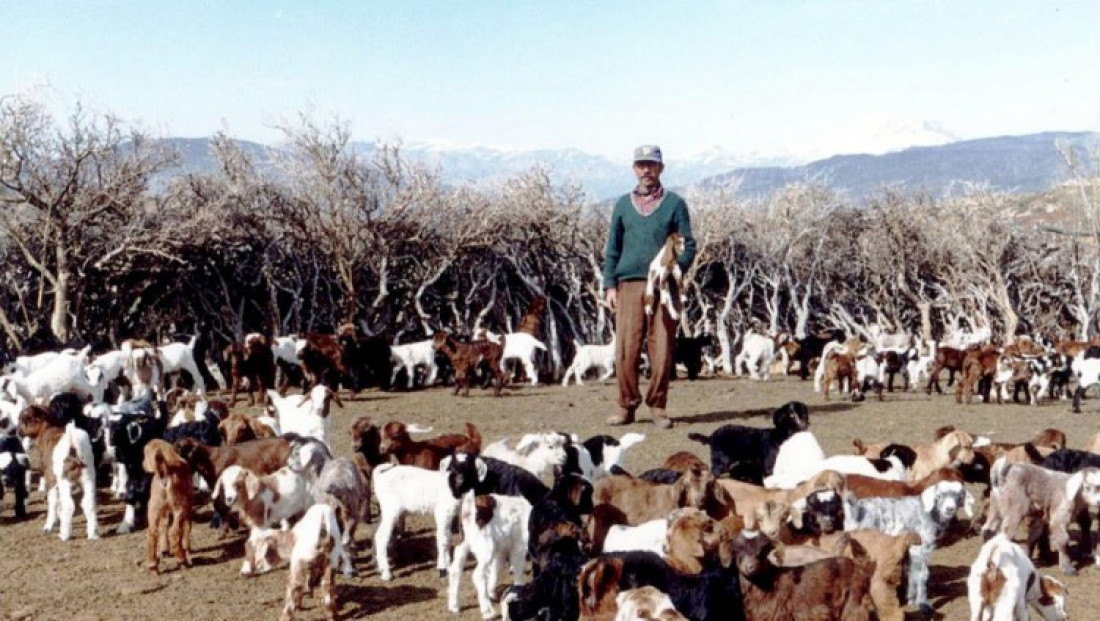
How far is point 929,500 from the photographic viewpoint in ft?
22.7

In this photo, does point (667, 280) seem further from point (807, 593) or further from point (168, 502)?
point (807, 593)

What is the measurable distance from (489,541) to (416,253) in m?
15.3

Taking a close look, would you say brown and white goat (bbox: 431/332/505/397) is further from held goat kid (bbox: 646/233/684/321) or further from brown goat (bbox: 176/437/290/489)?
brown goat (bbox: 176/437/290/489)

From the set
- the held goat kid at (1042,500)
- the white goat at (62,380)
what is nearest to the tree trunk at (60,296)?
the white goat at (62,380)

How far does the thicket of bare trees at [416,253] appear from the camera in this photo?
682 inches

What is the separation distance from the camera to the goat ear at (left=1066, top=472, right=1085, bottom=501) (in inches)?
281

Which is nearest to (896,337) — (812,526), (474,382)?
(474,382)

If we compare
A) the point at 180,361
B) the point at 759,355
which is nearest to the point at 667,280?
the point at 180,361

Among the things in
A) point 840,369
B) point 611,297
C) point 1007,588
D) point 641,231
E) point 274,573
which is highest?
point 641,231

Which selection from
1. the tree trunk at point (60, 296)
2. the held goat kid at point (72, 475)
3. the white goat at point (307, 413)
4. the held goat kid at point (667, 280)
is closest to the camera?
the held goat kid at point (72, 475)

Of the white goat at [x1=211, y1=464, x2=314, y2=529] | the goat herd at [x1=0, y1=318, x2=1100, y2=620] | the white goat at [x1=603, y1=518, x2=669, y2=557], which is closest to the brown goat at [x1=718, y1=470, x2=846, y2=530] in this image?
the goat herd at [x1=0, y1=318, x2=1100, y2=620]

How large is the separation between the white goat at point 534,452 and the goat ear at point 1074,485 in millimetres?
3651

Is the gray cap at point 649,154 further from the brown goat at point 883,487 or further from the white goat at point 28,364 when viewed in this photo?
the white goat at point 28,364

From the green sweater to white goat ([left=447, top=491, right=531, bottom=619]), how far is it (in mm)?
5614
